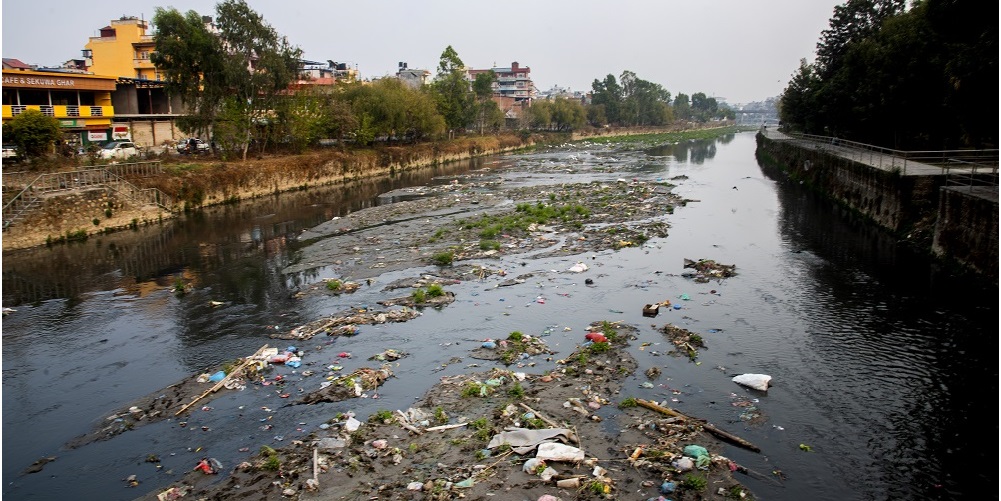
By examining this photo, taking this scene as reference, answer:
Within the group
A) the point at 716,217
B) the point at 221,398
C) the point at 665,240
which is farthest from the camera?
the point at 716,217

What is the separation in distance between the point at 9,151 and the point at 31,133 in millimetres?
2363

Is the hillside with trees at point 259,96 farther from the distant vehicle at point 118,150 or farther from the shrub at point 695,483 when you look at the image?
the shrub at point 695,483

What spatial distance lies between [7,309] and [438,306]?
11.4 metres

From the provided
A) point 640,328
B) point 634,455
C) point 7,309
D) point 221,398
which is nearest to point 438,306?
point 640,328

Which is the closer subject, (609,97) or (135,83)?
(135,83)

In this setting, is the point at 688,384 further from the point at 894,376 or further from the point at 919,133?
the point at 919,133

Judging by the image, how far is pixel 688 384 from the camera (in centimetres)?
1147

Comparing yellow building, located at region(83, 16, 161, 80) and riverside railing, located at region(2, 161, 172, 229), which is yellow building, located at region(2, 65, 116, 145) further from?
yellow building, located at region(83, 16, 161, 80)

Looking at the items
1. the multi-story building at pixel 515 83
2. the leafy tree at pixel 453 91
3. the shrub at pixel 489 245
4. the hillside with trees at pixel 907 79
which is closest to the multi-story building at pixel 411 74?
the multi-story building at pixel 515 83

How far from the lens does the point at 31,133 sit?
28125mm

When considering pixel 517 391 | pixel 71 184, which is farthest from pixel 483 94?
pixel 517 391

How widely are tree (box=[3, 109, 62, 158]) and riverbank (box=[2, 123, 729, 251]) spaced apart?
3873mm

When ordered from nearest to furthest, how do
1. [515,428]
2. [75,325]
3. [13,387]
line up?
[515,428]
[13,387]
[75,325]

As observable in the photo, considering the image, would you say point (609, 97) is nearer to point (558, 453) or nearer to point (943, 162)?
point (943, 162)
